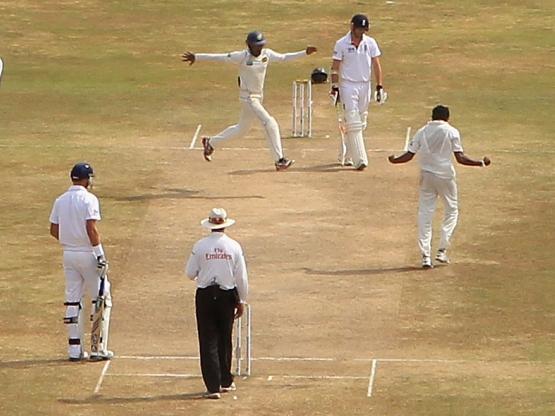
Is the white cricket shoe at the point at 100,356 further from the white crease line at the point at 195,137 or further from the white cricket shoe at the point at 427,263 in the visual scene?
the white crease line at the point at 195,137

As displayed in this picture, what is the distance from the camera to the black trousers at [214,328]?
18.8m

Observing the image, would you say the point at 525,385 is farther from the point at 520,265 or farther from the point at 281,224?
the point at 281,224

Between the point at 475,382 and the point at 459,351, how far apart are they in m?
1.04

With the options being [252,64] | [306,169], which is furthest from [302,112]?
[252,64]

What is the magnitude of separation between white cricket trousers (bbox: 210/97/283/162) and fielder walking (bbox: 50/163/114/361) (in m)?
7.45

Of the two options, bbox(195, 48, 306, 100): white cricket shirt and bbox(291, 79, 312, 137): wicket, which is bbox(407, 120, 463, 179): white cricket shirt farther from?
bbox(291, 79, 312, 137): wicket

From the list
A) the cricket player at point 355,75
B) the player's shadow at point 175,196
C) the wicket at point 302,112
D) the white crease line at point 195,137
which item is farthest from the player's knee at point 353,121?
the white crease line at point 195,137

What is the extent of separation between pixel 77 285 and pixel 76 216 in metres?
0.73

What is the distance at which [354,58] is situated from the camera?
27.4m

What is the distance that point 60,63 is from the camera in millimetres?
36500

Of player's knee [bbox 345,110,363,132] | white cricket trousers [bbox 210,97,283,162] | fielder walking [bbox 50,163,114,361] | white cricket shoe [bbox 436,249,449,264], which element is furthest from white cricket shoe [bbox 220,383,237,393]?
player's knee [bbox 345,110,363,132]

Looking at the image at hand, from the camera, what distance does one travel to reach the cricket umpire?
18.8m

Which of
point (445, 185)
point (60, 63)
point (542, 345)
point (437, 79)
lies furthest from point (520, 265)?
point (60, 63)

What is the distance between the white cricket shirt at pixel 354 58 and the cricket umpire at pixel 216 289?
889 cm
